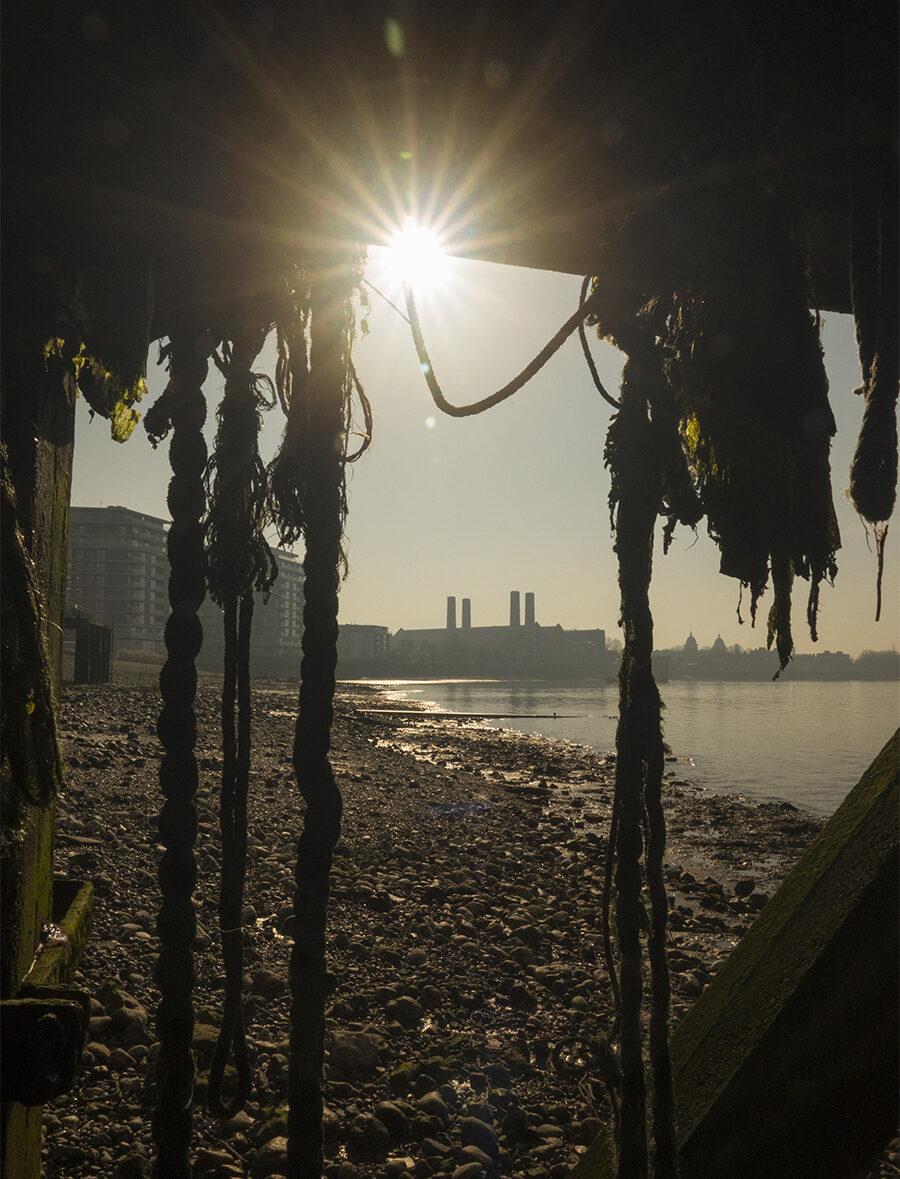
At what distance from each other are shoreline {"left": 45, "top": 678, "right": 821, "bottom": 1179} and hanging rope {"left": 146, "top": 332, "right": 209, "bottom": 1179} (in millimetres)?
1128

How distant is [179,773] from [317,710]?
564mm

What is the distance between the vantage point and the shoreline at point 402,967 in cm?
410

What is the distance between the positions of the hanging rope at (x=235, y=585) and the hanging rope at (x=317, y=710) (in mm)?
1423

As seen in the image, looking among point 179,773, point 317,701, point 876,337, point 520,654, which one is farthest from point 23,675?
point 520,654

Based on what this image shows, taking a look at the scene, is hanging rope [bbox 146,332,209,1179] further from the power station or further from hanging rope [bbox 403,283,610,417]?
the power station

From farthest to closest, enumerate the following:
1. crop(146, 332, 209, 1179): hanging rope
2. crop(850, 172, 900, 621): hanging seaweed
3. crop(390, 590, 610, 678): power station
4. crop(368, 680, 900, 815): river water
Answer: crop(390, 590, 610, 678): power station, crop(368, 680, 900, 815): river water, crop(146, 332, 209, 1179): hanging rope, crop(850, 172, 900, 621): hanging seaweed

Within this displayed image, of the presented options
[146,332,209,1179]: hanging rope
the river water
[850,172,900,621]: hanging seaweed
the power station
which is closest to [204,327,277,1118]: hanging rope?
[146,332,209,1179]: hanging rope

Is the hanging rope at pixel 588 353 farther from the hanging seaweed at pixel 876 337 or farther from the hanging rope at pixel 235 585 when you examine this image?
the hanging rope at pixel 235 585

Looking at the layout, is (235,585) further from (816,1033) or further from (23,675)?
(816,1033)

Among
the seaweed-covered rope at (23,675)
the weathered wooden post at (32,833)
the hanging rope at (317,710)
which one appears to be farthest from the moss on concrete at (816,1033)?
the seaweed-covered rope at (23,675)

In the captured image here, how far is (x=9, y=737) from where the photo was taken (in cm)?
177

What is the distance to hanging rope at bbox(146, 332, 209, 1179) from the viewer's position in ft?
6.60

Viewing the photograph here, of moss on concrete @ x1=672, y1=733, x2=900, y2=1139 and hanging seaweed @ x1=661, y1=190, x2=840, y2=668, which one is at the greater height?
hanging seaweed @ x1=661, y1=190, x2=840, y2=668

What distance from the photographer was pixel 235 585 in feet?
11.8
